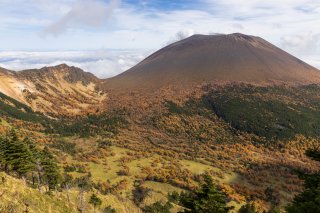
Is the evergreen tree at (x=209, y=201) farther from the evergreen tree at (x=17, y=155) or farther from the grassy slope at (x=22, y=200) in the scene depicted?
the evergreen tree at (x=17, y=155)

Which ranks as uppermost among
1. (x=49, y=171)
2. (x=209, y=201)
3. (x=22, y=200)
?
(x=209, y=201)

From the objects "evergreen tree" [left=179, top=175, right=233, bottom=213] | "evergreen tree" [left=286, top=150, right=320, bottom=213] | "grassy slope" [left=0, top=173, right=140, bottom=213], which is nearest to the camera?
Answer: "evergreen tree" [left=286, top=150, right=320, bottom=213]

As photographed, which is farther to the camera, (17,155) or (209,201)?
(17,155)

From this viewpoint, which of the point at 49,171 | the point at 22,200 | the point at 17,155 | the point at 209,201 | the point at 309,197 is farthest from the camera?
the point at 49,171

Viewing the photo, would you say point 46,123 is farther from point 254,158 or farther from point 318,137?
point 318,137

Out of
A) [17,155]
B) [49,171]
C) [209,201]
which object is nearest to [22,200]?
[209,201]

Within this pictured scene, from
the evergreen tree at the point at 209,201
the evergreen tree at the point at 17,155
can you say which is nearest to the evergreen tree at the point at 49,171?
the evergreen tree at the point at 17,155

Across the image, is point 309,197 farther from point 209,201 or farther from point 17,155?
point 17,155

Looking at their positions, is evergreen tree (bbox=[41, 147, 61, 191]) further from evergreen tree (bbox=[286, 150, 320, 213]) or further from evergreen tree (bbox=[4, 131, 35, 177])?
evergreen tree (bbox=[286, 150, 320, 213])

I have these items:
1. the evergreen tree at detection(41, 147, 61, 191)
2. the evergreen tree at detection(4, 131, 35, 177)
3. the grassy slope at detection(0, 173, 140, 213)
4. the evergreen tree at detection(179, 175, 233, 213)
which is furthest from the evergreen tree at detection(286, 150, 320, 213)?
the evergreen tree at detection(41, 147, 61, 191)
